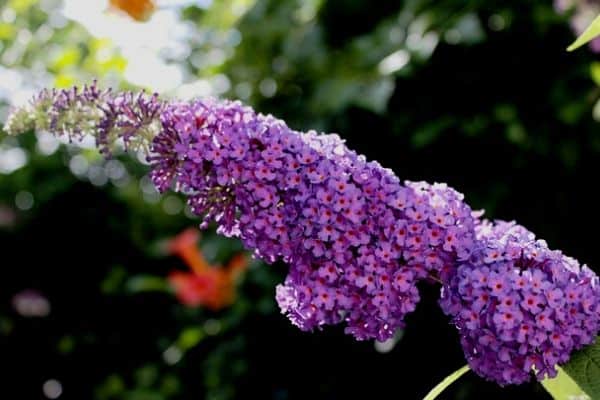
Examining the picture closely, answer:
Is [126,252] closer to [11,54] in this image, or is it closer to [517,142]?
[11,54]

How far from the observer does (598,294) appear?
157 centimetres

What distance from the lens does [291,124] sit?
368 centimetres

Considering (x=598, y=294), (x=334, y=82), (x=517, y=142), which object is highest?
(x=334, y=82)

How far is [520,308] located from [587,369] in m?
0.16

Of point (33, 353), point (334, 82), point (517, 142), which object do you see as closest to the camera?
point (517, 142)

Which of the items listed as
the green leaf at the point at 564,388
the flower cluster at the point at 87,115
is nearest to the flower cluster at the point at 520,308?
the green leaf at the point at 564,388

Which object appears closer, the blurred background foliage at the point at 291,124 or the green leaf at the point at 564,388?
the green leaf at the point at 564,388

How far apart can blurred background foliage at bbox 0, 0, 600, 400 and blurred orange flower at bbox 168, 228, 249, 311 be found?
0.07 ft

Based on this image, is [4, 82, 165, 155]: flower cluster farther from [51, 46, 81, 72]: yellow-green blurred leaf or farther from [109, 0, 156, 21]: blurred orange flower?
[109, 0, 156, 21]: blurred orange flower

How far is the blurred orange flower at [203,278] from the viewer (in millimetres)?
3852

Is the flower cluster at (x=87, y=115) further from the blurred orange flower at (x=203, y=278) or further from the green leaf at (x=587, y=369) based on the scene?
the blurred orange flower at (x=203, y=278)

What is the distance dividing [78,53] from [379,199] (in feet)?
7.06

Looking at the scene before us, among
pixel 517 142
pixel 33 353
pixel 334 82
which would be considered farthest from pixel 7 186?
pixel 517 142

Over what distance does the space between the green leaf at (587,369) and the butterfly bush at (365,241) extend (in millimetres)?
41
